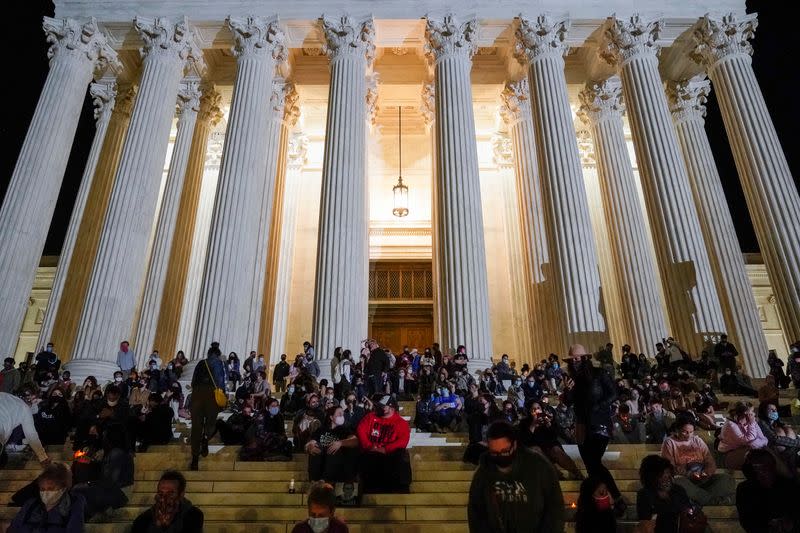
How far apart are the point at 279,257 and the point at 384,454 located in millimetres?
18897

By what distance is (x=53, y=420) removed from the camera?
38.4ft

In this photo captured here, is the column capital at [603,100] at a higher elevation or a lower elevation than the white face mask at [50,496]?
higher

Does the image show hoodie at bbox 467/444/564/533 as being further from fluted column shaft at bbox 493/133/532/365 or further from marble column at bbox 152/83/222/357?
marble column at bbox 152/83/222/357

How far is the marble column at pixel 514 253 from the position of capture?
24.6 meters

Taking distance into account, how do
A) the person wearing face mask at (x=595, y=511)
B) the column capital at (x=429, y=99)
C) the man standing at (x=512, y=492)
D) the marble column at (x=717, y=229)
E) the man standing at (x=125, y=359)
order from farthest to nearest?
the column capital at (x=429, y=99) → the marble column at (x=717, y=229) → the man standing at (x=125, y=359) → the person wearing face mask at (x=595, y=511) → the man standing at (x=512, y=492)

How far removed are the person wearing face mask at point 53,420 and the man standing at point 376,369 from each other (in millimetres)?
7102

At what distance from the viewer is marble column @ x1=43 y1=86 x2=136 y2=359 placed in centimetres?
2158

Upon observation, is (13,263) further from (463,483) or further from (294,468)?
(463,483)

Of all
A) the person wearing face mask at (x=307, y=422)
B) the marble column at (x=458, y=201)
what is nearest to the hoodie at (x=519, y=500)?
the person wearing face mask at (x=307, y=422)

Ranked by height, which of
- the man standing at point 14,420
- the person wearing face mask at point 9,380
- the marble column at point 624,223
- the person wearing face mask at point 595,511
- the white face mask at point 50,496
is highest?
the marble column at point 624,223

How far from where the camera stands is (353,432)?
9.56 meters

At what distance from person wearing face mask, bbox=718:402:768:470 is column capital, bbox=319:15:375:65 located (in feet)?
63.5

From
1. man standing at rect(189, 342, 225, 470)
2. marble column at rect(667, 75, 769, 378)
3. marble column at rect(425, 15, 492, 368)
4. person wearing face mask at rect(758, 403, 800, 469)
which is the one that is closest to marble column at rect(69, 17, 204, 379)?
man standing at rect(189, 342, 225, 470)

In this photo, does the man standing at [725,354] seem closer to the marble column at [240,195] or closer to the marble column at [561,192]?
the marble column at [561,192]
